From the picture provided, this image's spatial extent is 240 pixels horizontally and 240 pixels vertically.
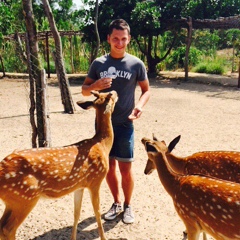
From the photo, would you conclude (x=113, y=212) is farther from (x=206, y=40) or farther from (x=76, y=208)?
(x=206, y=40)

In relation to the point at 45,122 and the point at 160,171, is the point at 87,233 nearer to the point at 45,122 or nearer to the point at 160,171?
the point at 160,171

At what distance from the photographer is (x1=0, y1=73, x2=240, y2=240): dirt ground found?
151 inches

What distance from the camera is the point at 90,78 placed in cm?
377

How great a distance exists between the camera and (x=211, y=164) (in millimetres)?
3494

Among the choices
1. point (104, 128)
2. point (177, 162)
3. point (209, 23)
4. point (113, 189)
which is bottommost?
point (113, 189)

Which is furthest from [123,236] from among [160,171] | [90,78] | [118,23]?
[118,23]

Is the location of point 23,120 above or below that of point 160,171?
below

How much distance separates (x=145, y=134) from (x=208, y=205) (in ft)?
16.5

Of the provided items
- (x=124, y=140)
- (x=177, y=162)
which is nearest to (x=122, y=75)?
(x=124, y=140)

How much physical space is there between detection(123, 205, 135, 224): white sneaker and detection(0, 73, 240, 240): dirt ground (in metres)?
0.06

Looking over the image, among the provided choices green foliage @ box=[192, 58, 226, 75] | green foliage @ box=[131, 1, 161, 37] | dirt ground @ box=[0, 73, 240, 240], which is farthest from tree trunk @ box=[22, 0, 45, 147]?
green foliage @ box=[192, 58, 226, 75]

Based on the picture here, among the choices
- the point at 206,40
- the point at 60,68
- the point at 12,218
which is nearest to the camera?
the point at 12,218

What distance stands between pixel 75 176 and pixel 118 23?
5.22 ft

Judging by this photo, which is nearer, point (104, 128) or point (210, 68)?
point (104, 128)
